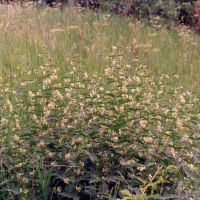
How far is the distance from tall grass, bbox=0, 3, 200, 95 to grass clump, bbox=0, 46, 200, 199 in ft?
5.99

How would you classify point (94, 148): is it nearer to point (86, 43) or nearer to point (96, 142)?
point (96, 142)

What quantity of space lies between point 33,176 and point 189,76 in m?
3.54

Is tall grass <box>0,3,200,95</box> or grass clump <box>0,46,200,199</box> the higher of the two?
grass clump <box>0,46,200,199</box>

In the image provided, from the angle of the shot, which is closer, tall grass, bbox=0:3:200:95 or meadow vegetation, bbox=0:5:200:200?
meadow vegetation, bbox=0:5:200:200

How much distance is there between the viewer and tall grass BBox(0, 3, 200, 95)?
616 centimetres

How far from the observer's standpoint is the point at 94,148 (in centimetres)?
338

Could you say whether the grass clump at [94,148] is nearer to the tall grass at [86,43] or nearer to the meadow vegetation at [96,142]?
the meadow vegetation at [96,142]

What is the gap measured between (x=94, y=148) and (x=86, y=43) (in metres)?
4.01

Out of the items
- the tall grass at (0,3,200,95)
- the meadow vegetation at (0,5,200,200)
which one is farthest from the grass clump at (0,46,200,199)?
the tall grass at (0,3,200,95)

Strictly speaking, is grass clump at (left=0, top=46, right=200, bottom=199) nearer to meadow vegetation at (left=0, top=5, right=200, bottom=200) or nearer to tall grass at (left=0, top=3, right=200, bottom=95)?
meadow vegetation at (left=0, top=5, right=200, bottom=200)

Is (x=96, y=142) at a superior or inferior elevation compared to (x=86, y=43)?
superior

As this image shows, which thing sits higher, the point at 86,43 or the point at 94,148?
the point at 94,148

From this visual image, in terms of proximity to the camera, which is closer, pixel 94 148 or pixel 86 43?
pixel 94 148

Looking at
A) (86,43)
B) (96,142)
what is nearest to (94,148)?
(96,142)
